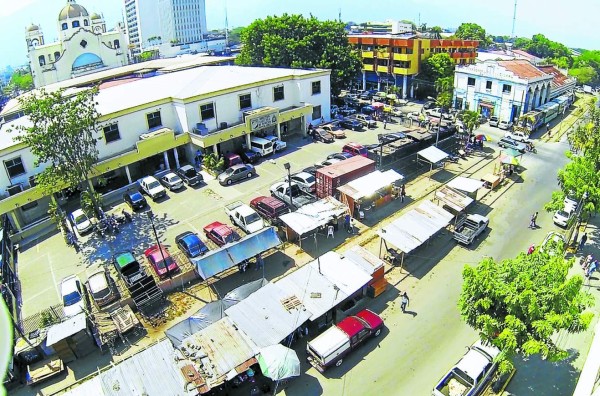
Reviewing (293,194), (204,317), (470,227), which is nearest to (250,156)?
(293,194)

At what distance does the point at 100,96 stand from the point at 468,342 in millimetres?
42165

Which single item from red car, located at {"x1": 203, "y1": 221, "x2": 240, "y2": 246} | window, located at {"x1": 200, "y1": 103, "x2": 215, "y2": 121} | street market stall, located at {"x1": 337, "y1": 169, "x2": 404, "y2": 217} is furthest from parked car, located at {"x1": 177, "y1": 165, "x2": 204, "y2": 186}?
street market stall, located at {"x1": 337, "y1": 169, "x2": 404, "y2": 217}

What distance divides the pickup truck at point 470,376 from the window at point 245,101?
3590 centimetres

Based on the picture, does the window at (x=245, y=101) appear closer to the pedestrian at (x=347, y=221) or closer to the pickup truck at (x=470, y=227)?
the pedestrian at (x=347, y=221)

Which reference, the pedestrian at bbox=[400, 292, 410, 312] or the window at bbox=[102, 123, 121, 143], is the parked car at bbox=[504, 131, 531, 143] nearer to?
the pedestrian at bbox=[400, 292, 410, 312]

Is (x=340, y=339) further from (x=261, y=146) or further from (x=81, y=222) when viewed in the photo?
(x=261, y=146)

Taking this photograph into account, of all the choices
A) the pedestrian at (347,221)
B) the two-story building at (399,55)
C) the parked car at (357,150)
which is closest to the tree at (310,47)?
the two-story building at (399,55)

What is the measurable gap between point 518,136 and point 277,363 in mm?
45776

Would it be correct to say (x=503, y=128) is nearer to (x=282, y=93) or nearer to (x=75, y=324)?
(x=282, y=93)

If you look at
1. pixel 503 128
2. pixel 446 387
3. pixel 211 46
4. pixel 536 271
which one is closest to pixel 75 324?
pixel 446 387

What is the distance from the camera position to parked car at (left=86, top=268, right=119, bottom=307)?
951 inches

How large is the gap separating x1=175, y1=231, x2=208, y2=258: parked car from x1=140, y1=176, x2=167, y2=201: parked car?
9597mm

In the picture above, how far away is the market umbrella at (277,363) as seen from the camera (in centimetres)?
1759

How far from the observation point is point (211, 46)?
17262 cm
